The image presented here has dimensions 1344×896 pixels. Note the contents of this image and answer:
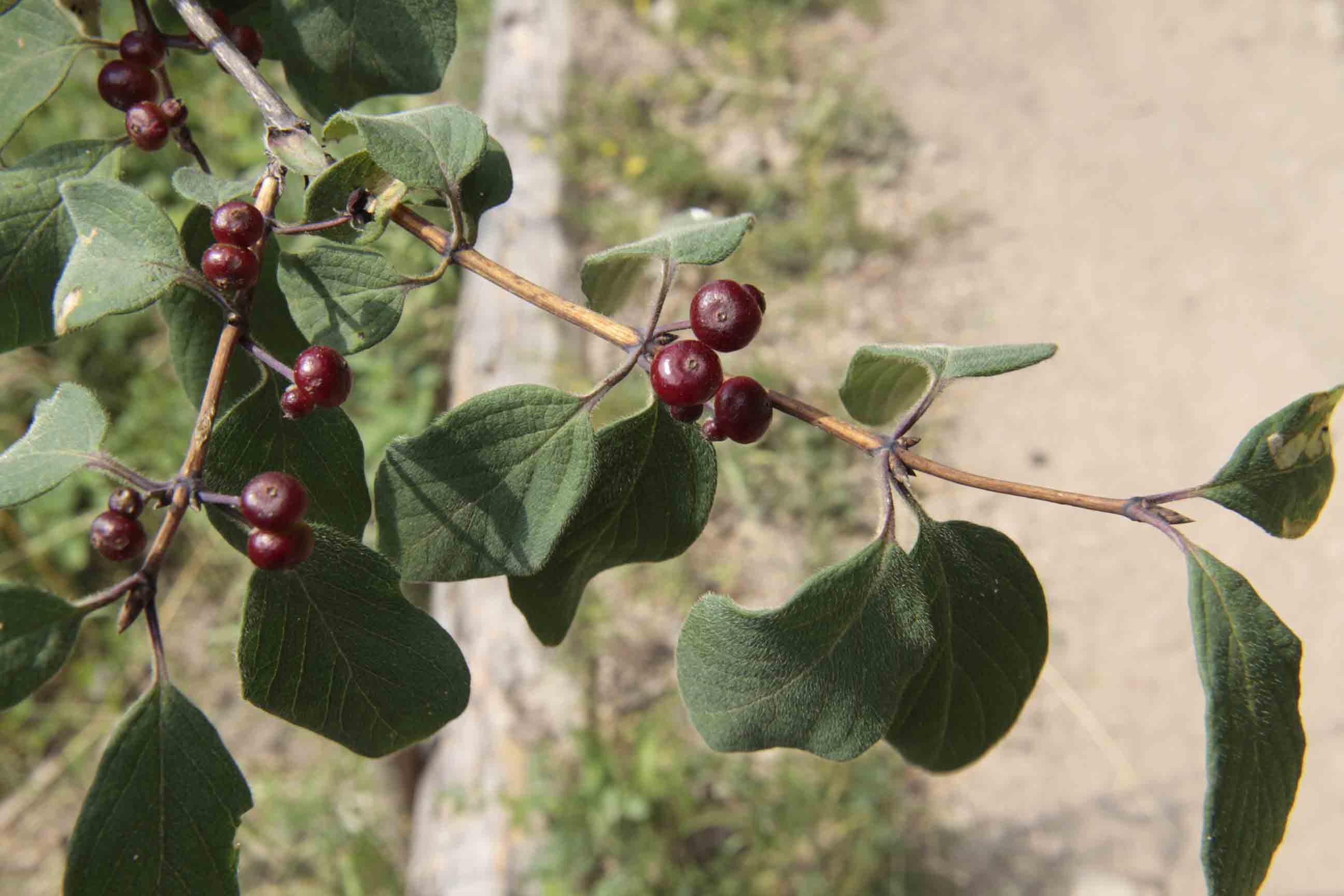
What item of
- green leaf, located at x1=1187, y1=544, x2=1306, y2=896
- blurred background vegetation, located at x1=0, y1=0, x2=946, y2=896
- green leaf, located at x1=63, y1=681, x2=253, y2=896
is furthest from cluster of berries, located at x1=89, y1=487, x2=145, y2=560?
blurred background vegetation, located at x1=0, y1=0, x2=946, y2=896

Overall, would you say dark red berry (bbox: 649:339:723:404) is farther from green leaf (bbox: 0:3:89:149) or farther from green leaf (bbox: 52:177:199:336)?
green leaf (bbox: 0:3:89:149)

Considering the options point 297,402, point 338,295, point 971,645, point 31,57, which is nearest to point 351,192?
point 338,295

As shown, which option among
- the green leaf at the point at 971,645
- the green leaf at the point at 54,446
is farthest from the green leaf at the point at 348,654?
the green leaf at the point at 971,645

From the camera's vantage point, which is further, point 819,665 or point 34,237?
point 34,237

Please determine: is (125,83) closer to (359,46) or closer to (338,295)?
(359,46)

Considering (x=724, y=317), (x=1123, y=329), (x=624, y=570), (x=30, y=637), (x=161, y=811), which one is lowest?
(x=624, y=570)

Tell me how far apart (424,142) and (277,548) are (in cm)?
34

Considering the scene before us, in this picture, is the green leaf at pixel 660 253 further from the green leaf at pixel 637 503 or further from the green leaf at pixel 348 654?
the green leaf at pixel 348 654

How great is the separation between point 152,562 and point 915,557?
1.90ft

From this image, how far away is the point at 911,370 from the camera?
976mm

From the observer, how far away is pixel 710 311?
824 millimetres

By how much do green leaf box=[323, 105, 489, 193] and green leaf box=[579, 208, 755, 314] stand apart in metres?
0.13

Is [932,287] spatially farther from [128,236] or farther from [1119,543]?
[128,236]

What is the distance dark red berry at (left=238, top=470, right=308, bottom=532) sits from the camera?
705mm
